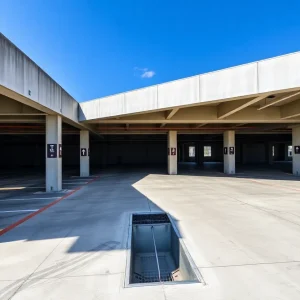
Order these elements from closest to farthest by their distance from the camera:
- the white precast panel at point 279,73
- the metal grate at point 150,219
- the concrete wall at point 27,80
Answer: the metal grate at point 150,219
the concrete wall at point 27,80
the white precast panel at point 279,73

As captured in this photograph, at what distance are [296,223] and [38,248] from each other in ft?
19.2

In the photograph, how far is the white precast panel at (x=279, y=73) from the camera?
788 cm

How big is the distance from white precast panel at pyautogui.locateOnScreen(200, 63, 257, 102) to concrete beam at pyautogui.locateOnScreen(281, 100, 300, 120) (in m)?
5.11

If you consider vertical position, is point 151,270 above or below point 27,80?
below

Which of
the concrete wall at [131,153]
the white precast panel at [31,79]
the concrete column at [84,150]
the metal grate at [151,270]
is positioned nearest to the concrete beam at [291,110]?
the metal grate at [151,270]

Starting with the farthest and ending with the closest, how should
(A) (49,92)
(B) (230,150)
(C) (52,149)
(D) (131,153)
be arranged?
(D) (131,153) < (B) (230,150) < (C) (52,149) < (A) (49,92)

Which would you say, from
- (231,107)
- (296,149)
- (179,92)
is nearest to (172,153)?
(231,107)

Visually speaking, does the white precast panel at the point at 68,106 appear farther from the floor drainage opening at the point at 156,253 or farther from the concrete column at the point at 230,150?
the concrete column at the point at 230,150

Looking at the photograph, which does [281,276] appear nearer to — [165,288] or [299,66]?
[165,288]

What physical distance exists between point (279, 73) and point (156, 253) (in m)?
7.45

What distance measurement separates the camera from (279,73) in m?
8.11

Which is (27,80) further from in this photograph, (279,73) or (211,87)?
(279,73)

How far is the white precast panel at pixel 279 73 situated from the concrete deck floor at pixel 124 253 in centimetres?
424

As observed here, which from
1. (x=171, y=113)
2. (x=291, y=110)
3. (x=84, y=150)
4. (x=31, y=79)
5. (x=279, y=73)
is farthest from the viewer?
(x=84, y=150)
